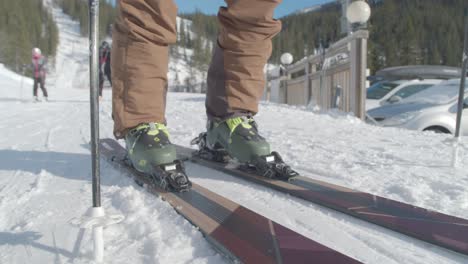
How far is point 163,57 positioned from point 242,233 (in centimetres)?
70

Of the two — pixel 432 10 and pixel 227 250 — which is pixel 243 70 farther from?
pixel 432 10

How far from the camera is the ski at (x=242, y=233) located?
0.59m

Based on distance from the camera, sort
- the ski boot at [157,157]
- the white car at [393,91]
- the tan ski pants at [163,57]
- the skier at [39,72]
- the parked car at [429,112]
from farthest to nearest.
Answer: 1. the skier at [39,72]
2. the white car at [393,91]
3. the parked car at [429,112]
4. the tan ski pants at [163,57]
5. the ski boot at [157,157]

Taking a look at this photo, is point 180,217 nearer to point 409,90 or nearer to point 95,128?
point 95,128

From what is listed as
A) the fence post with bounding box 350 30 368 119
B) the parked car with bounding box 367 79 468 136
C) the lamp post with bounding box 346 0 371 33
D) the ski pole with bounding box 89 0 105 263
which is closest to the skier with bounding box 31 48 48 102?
the lamp post with bounding box 346 0 371 33

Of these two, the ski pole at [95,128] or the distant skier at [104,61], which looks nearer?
the ski pole at [95,128]

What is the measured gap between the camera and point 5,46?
2998 centimetres

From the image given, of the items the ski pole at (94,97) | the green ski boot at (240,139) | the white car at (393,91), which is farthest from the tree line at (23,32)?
the ski pole at (94,97)

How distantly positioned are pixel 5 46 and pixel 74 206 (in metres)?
35.8

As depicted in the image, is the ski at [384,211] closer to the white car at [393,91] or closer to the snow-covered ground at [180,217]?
the snow-covered ground at [180,217]

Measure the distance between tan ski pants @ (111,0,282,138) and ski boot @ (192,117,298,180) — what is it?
56 mm

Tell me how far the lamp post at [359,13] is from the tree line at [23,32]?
29.6 metres

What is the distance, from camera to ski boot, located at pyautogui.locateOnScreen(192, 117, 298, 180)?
45.1 inches

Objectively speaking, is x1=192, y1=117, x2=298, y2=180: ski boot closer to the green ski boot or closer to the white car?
the green ski boot
